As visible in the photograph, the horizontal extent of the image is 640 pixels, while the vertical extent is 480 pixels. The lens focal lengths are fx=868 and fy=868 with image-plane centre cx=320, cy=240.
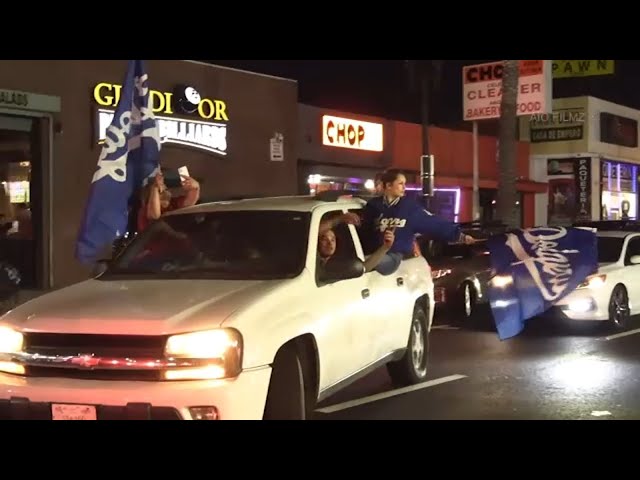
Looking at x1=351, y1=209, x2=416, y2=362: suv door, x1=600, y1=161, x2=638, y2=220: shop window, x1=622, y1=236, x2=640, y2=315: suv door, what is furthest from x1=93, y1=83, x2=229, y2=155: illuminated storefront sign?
x1=600, y1=161, x2=638, y2=220: shop window

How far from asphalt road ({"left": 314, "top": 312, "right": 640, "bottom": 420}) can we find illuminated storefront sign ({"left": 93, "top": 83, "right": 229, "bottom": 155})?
317 inches

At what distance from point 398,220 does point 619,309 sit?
5.84 metres

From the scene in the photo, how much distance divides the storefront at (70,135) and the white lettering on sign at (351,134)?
11.3ft

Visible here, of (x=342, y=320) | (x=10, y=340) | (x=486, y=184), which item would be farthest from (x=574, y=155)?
(x=10, y=340)

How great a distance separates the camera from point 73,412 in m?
4.79

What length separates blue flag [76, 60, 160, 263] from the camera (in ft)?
27.5

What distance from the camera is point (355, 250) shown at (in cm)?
700

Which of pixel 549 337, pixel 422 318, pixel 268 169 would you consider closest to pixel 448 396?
pixel 422 318

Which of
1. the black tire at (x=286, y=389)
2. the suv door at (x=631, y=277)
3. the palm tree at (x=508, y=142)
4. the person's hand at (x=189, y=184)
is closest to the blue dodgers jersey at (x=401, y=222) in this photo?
the person's hand at (x=189, y=184)

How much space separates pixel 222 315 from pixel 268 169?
1551 centimetres

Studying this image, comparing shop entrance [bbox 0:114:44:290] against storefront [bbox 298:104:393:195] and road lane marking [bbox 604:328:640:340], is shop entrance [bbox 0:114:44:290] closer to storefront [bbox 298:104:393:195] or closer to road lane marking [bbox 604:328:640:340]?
storefront [bbox 298:104:393:195]

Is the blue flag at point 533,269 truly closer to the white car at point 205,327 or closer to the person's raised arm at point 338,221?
the person's raised arm at point 338,221

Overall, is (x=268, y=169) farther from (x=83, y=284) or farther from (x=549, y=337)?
(x=83, y=284)

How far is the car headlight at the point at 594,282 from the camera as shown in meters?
11.6
